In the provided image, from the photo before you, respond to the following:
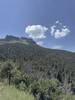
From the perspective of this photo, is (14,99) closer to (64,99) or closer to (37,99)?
(37,99)

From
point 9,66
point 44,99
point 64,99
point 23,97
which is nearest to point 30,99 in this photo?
point 23,97

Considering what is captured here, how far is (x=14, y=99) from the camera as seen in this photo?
7902 mm

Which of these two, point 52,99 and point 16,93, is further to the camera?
point 52,99

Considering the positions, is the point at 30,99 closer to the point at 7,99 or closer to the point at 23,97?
the point at 23,97

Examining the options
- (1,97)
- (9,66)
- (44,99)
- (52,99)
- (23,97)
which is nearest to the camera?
(1,97)

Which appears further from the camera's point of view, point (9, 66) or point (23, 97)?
point (9, 66)

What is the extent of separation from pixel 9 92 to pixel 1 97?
1.08 m

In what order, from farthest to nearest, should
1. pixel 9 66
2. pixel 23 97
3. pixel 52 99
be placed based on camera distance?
1. pixel 9 66
2. pixel 52 99
3. pixel 23 97

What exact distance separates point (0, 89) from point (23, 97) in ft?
2.57

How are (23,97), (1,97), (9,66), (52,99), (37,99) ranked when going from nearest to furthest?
(1,97)
(23,97)
(37,99)
(52,99)
(9,66)

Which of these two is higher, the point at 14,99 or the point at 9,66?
the point at 9,66

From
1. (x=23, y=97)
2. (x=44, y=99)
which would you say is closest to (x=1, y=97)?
(x=23, y=97)

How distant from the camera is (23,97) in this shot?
8352 mm

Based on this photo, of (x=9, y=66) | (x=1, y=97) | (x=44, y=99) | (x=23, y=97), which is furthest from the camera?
(x=9, y=66)
